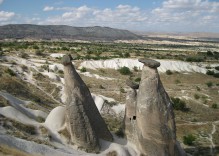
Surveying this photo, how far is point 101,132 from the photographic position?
621 inches

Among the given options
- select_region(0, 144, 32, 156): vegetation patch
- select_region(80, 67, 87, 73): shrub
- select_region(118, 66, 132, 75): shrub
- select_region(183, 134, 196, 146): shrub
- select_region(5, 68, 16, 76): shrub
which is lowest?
select_region(183, 134, 196, 146): shrub

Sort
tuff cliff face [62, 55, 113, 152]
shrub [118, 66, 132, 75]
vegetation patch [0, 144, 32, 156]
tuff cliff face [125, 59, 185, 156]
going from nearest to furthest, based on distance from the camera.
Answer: vegetation patch [0, 144, 32, 156]
tuff cliff face [125, 59, 185, 156]
tuff cliff face [62, 55, 113, 152]
shrub [118, 66, 132, 75]

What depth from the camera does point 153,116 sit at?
14.4 metres

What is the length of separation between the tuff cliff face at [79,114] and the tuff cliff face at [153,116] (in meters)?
2.10

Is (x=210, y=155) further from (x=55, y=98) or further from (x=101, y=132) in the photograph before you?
(x=55, y=98)

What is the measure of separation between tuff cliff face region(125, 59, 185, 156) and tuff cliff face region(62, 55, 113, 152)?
6.89ft

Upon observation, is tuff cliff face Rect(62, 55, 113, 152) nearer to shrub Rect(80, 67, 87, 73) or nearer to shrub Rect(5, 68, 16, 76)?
shrub Rect(5, 68, 16, 76)

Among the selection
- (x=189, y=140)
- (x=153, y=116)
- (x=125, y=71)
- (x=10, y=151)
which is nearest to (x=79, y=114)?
(x=153, y=116)

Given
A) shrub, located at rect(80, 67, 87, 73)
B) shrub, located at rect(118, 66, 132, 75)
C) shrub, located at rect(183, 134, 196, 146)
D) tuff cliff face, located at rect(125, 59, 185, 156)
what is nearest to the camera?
tuff cliff face, located at rect(125, 59, 185, 156)

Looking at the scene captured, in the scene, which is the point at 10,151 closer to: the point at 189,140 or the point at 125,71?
the point at 189,140

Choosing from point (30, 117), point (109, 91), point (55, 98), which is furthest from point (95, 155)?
point (109, 91)

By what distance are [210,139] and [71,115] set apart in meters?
13.9

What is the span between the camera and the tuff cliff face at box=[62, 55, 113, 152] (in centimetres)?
1477

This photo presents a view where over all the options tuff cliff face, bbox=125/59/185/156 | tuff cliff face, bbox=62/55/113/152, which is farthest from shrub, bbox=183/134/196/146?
tuff cliff face, bbox=62/55/113/152
